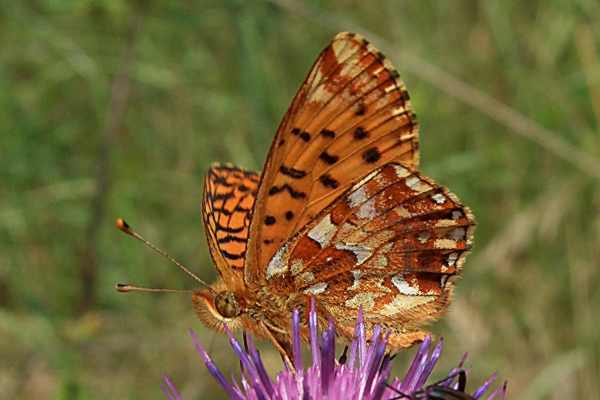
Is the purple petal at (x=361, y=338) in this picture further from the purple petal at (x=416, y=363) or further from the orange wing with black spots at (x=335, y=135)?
the orange wing with black spots at (x=335, y=135)

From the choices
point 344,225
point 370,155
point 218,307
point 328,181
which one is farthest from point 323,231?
point 218,307

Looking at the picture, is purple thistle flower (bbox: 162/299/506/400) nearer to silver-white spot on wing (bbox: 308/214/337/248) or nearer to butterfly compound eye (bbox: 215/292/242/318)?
butterfly compound eye (bbox: 215/292/242/318)

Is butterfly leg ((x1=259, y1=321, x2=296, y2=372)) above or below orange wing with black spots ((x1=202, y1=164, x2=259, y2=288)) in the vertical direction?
below

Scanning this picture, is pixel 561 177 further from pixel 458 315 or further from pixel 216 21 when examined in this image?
pixel 216 21

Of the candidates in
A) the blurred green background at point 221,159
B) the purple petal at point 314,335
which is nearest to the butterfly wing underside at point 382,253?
the purple petal at point 314,335

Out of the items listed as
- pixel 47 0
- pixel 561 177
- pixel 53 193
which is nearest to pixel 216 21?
pixel 47 0

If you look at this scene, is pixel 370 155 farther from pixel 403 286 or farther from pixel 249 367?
pixel 249 367

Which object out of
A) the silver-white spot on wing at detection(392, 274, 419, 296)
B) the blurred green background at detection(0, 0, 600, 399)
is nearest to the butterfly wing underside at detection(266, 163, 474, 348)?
the silver-white spot on wing at detection(392, 274, 419, 296)

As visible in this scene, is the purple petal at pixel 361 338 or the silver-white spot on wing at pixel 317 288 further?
the silver-white spot on wing at pixel 317 288
